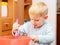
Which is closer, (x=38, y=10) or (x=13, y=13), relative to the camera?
(x=38, y=10)

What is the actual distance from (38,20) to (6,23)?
1224 millimetres

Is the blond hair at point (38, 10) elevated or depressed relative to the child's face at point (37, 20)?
elevated

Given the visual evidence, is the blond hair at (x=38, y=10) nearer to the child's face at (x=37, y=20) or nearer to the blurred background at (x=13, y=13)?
the child's face at (x=37, y=20)

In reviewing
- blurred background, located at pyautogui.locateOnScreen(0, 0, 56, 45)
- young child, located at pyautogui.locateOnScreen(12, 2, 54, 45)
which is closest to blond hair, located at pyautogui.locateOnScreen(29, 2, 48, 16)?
young child, located at pyautogui.locateOnScreen(12, 2, 54, 45)

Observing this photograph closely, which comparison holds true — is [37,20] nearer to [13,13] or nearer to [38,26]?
[38,26]

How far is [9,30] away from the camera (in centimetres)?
203

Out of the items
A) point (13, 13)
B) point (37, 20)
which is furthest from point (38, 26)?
point (13, 13)

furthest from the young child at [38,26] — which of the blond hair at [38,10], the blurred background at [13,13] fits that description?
the blurred background at [13,13]

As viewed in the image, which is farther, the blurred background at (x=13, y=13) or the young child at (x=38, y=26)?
the blurred background at (x=13, y=13)

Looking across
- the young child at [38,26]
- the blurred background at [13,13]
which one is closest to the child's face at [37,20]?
the young child at [38,26]

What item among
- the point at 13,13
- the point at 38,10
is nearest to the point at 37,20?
the point at 38,10

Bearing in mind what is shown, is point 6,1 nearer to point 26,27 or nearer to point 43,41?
point 26,27

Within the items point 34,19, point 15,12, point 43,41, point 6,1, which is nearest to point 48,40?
point 43,41

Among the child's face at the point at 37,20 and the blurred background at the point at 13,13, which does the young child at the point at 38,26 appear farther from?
the blurred background at the point at 13,13
